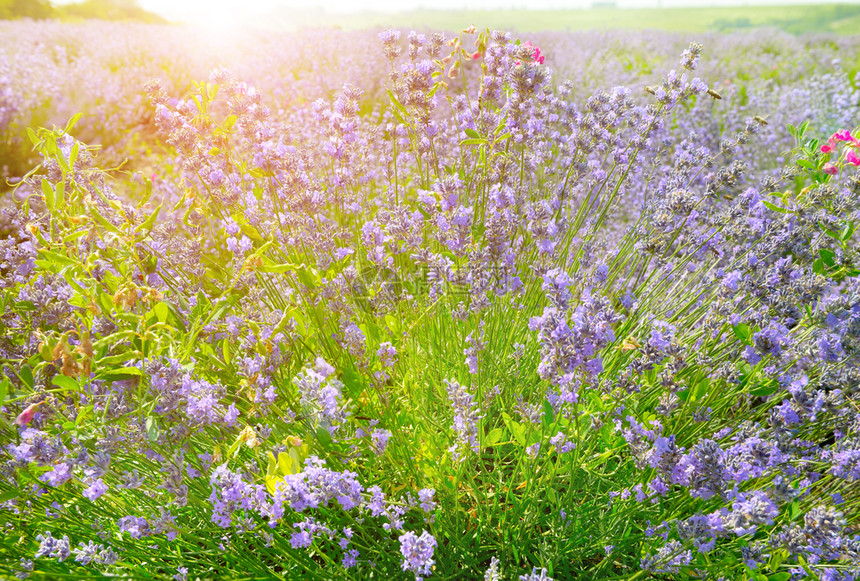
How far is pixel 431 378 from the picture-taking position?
1991mm

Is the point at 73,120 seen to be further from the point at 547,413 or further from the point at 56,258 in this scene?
the point at 547,413

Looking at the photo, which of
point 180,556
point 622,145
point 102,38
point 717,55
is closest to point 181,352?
point 180,556

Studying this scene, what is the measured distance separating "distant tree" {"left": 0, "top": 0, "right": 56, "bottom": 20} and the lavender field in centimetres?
2951

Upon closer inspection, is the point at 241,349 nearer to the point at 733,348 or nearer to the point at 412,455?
the point at 412,455

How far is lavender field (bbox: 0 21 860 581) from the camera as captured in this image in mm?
1305

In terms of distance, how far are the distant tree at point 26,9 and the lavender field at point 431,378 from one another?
29.5 m

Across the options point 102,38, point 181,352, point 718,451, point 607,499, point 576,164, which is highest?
point 102,38

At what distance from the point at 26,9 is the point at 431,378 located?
31656 mm

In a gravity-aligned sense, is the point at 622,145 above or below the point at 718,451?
above

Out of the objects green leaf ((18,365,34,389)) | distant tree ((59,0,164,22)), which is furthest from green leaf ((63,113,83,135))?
distant tree ((59,0,164,22))

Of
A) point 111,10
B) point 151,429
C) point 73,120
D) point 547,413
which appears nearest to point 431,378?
point 547,413

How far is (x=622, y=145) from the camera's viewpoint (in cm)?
283

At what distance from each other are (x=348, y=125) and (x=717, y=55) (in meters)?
15.4

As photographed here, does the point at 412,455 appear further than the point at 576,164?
No
